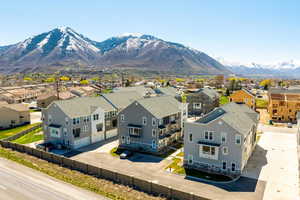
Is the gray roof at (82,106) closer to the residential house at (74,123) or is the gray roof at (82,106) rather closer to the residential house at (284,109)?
the residential house at (74,123)

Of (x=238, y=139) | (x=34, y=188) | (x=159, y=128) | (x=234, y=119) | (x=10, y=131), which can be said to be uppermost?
(x=234, y=119)

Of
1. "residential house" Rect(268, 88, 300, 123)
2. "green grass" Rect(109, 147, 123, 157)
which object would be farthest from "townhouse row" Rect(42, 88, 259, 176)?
"residential house" Rect(268, 88, 300, 123)

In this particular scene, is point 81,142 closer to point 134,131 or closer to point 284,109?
point 134,131

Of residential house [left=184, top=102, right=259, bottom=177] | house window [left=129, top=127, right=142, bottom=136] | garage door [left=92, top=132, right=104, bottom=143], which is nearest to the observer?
residential house [left=184, top=102, right=259, bottom=177]

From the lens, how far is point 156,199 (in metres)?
32.5

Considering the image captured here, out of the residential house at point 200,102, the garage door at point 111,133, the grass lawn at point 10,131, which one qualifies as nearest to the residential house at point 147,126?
the garage door at point 111,133

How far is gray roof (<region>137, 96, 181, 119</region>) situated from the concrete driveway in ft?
61.8

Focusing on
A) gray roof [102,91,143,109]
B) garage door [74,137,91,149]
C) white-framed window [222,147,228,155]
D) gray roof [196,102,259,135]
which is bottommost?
garage door [74,137,91,149]

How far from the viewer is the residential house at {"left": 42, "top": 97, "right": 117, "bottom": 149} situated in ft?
171

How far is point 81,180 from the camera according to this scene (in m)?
38.3

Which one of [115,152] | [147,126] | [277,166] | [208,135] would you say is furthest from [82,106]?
[277,166]

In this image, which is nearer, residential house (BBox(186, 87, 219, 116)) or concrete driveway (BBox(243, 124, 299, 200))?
concrete driveway (BBox(243, 124, 299, 200))

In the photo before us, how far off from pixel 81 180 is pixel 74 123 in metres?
16.6

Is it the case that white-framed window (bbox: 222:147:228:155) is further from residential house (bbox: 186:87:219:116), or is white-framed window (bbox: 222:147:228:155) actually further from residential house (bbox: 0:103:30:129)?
residential house (bbox: 0:103:30:129)
